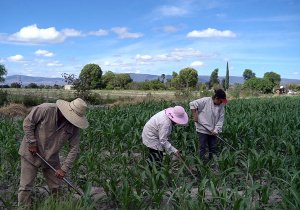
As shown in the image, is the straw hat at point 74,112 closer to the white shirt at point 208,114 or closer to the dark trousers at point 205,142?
the white shirt at point 208,114

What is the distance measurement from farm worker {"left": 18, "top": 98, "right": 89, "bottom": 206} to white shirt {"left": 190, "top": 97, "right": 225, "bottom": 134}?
2813mm

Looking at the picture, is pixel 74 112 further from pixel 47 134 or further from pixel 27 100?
pixel 27 100

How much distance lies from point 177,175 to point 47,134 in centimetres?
151

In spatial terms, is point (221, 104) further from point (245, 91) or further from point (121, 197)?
point (245, 91)

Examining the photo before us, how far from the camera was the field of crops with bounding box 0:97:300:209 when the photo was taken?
4039 millimetres

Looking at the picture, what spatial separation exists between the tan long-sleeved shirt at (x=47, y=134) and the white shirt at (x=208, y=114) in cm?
281

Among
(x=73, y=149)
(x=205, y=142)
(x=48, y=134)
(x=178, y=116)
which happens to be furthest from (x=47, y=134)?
(x=205, y=142)

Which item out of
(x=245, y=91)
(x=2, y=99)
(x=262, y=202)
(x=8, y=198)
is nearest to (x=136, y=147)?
(x=8, y=198)

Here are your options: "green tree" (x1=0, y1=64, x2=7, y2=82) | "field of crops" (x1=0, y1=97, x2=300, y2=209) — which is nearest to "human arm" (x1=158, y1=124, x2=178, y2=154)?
"field of crops" (x1=0, y1=97, x2=300, y2=209)

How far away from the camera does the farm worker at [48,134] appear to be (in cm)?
426

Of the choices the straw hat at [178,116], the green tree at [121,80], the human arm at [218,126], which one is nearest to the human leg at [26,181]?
the straw hat at [178,116]

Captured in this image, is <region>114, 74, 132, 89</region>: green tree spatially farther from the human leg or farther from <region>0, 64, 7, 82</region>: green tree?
the human leg

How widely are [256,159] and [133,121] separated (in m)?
4.48

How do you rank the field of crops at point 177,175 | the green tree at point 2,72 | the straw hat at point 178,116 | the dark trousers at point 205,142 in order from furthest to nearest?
1. the green tree at point 2,72
2. the dark trousers at point 205,142
3. the straw hat at point 178,116
4. the field of crops at point 177,175
